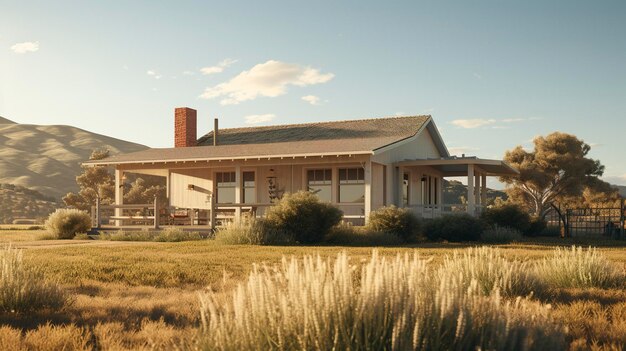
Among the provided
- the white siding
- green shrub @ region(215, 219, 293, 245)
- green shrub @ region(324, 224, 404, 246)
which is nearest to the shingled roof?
the white siding

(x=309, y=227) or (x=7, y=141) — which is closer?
(x=309, y=227)

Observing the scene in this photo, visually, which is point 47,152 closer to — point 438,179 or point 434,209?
point 438,179

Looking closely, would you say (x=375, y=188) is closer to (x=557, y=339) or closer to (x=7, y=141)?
(x=557, y=339)

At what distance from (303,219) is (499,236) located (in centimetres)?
633

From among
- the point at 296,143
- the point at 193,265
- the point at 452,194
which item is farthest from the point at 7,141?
the point at 193,265

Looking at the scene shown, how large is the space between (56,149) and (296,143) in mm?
135659

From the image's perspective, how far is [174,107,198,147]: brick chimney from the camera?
30609mm

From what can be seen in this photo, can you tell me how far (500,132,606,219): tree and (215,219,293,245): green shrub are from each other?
110 ft

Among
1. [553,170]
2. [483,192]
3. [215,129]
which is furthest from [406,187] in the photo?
[553,170]

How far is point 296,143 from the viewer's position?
1054 inches

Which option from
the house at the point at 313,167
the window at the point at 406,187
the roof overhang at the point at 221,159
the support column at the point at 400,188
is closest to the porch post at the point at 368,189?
the house at the point at 313,167

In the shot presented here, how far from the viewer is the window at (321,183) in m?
25.2

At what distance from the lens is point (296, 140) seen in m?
28.8

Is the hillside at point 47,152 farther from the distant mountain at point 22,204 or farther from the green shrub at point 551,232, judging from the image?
the green shrub at point 551,232
